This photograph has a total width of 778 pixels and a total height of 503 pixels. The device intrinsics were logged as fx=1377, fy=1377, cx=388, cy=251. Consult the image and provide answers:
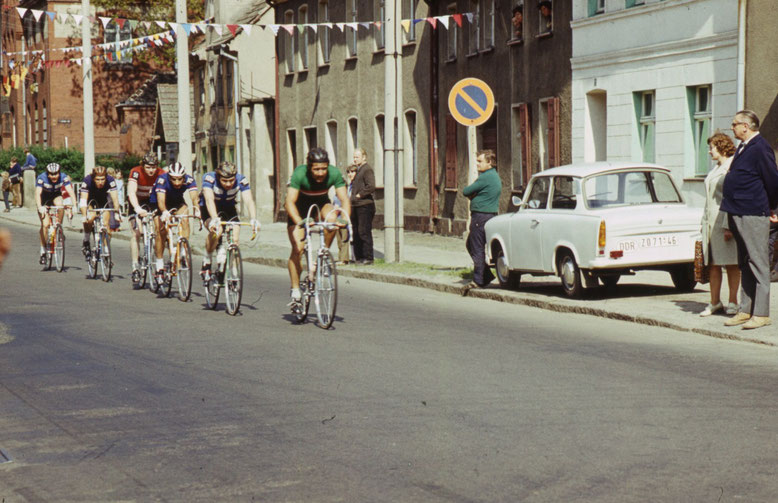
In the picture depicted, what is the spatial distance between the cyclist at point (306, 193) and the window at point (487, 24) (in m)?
18.3

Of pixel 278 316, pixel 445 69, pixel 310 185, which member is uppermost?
pixel 445 69

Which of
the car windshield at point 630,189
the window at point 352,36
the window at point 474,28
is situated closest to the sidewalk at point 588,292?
the car windshield at point 630,189

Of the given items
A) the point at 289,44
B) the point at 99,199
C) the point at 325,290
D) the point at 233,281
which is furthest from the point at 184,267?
the point at 289,44

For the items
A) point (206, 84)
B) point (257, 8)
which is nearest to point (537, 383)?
point (257, 8)

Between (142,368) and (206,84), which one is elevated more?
(206,84)

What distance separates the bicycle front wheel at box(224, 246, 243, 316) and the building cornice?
411 inches

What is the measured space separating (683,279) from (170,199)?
6.44 meters

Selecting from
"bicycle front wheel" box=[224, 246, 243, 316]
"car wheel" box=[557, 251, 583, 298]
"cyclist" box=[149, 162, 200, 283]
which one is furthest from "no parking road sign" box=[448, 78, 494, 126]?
"bicycle front wheel" box=[224, 246, 243, 316]

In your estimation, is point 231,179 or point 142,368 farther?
point 231,179

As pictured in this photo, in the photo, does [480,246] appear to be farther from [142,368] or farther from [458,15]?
[458,15]

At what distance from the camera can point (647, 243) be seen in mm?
15477

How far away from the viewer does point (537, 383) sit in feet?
31.5

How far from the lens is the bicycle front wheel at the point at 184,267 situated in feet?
54.9

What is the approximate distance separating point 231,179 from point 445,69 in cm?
1938
